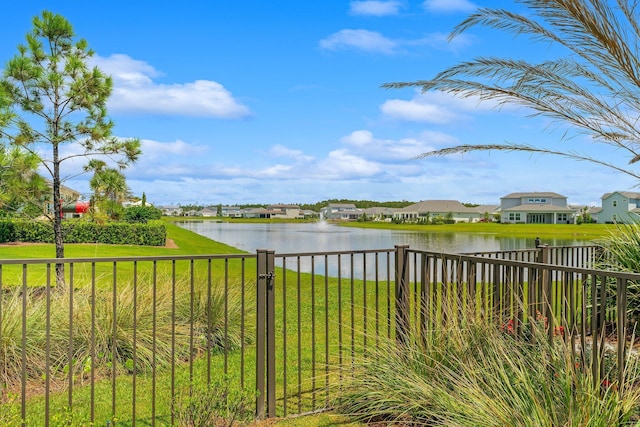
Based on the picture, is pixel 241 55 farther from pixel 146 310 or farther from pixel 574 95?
pixel 574 95

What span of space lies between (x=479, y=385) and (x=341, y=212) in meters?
104

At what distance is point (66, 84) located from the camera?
30.0 feet

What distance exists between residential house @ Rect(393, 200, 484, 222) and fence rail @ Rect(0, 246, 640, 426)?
73.4 metres

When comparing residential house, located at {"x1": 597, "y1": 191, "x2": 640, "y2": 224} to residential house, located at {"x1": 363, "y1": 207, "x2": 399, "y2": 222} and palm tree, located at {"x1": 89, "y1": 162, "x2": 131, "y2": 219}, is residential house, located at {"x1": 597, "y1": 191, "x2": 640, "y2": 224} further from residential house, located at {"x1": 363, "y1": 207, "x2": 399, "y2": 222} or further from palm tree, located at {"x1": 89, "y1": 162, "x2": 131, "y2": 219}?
palm tree, located at {"x1": 89, "y1": 162, "x2": 131, "y2": 219}

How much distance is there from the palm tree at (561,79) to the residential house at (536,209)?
6309 centimetres

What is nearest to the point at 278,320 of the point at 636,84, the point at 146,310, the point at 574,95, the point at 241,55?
the point at 146,310

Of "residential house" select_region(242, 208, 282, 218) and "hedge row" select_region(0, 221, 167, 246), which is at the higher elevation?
"residential house" select_region(242, 208, 282, 218)

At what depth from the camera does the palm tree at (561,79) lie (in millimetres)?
5223

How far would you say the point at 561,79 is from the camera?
5.59 meters

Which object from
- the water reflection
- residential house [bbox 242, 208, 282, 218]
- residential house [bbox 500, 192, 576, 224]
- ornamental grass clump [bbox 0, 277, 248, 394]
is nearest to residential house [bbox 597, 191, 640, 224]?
residential house [bbox 500, 192, 576, 224]

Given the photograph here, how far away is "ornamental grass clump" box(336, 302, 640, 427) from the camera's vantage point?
2539mm

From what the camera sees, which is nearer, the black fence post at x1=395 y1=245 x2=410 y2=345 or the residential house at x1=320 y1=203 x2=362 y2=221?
the black fence post at x1=395 y1=245 x2=410 y2=345

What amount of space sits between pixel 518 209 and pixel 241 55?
6490 centimetres

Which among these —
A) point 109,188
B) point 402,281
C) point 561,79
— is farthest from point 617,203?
point 402,281
